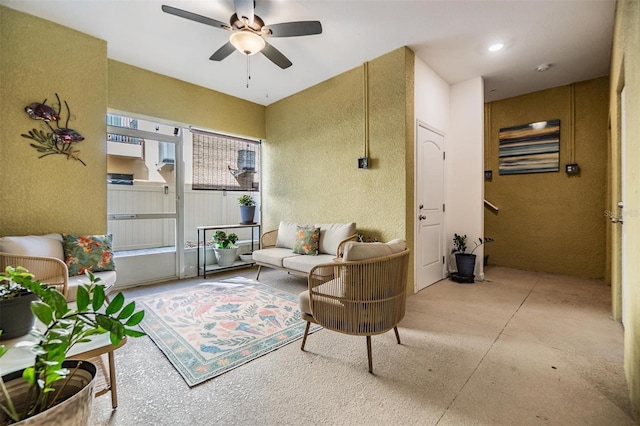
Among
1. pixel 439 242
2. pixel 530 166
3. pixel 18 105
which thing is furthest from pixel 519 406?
pixel 18 105

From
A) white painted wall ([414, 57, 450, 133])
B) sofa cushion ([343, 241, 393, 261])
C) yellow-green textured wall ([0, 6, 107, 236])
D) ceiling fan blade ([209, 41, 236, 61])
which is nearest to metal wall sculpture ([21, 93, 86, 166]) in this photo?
yellow-green textured wall ([0, 6, 107, 236])

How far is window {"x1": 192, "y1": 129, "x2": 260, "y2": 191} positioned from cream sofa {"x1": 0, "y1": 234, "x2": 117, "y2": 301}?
236cm

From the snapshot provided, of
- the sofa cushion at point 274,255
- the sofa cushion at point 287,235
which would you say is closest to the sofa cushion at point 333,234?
the sofa cushion at point 274,255

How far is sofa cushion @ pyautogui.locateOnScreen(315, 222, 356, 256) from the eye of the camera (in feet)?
11.8

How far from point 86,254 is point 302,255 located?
90.3 inches

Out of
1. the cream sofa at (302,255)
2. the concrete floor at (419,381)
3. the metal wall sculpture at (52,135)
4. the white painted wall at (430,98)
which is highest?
the white painted wall at (430,98)

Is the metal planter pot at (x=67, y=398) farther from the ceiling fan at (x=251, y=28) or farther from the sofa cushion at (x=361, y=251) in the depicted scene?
the ceiling fan at (x=251, y=28)

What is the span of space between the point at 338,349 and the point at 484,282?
278 cm

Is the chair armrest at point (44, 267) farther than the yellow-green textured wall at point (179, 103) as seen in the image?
No

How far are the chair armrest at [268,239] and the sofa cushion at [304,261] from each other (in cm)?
96

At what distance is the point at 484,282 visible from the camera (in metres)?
3.85

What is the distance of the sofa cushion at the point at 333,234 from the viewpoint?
142 inches

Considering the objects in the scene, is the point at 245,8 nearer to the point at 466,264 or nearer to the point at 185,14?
the point at 185,14

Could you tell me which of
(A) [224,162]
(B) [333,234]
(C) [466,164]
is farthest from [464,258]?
(A) [224,162]
